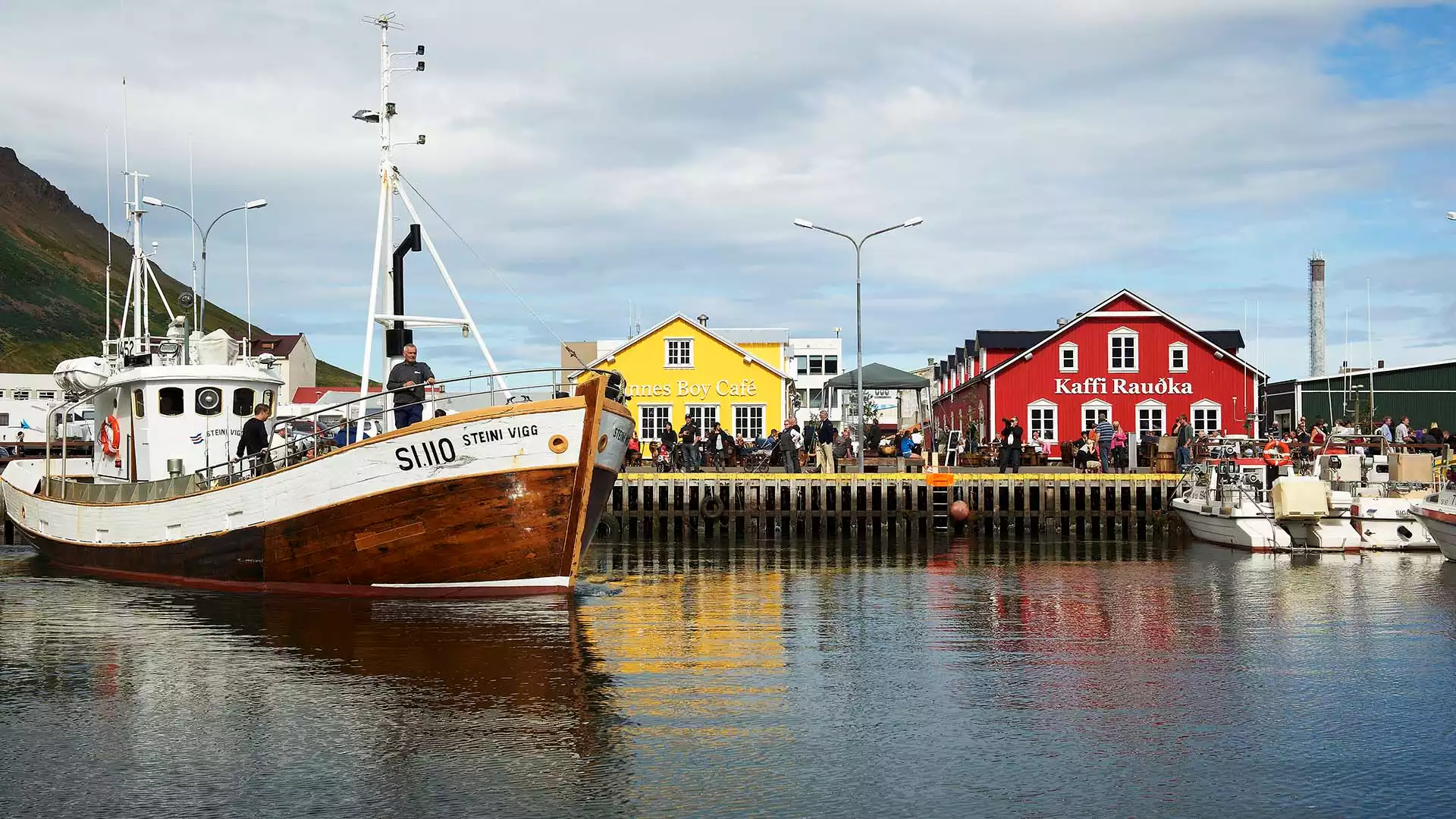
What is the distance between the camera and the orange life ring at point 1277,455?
103 feet

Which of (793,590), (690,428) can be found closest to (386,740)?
(793,590)

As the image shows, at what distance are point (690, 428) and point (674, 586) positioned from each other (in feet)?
60.8

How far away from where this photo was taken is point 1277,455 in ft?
104

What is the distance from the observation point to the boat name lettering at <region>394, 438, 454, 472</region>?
59.6 feet

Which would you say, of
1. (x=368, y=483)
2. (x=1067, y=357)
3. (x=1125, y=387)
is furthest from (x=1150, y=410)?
(x=368, y=483)

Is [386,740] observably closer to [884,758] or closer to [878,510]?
[884,758]

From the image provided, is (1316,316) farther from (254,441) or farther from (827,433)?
(254,441)

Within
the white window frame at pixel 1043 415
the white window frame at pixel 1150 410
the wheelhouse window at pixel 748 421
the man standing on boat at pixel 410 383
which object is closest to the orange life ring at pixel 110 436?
the man standing on boat at pixel 410 383

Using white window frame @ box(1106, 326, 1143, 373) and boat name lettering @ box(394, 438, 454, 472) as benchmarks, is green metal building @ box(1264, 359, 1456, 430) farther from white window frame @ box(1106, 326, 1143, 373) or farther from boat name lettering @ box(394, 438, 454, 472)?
boat name lettering @ box(394, 438, 454, 472)

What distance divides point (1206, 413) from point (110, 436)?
4083 cm

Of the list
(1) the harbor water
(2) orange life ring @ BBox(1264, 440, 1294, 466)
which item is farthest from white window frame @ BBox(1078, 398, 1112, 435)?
(1) the harbor water

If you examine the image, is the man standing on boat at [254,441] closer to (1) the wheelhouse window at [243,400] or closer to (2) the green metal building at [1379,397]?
(1) the wheelhouse window at [243,400]

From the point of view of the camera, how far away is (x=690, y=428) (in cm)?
4031

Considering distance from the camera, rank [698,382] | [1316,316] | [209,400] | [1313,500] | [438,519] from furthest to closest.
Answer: [1316,316]
[698,382]
[1313,500]
[209,400]
[438,519]
